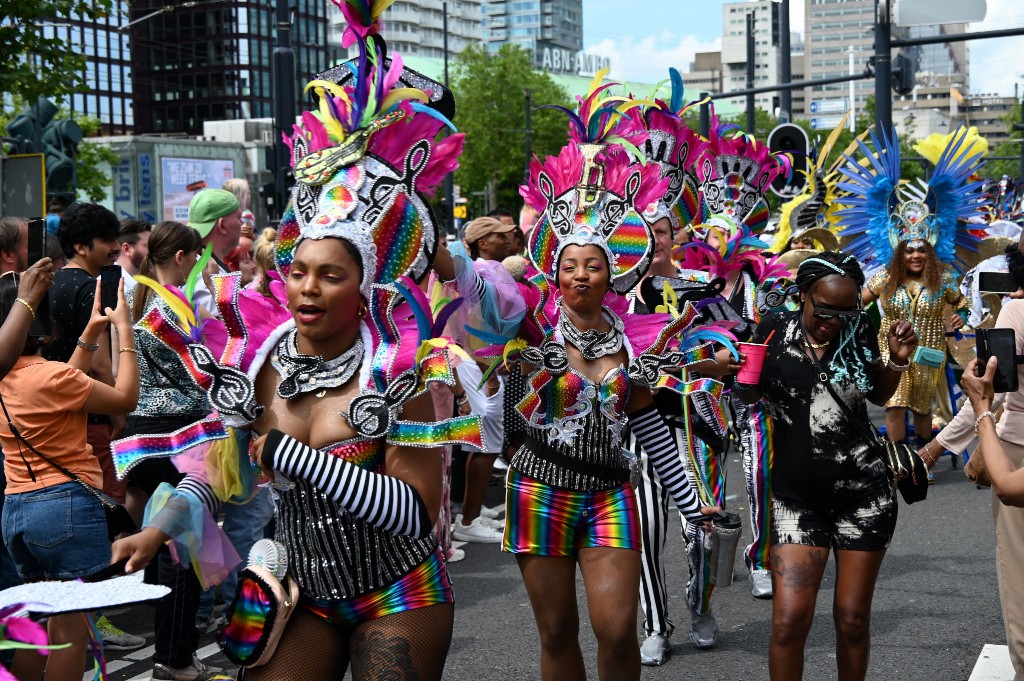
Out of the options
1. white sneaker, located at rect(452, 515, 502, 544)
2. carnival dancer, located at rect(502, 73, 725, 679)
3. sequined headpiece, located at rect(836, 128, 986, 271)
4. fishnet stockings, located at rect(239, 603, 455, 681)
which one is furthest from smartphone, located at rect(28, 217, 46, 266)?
sequined headpiece, located at rect(836, 128, 986, 271)

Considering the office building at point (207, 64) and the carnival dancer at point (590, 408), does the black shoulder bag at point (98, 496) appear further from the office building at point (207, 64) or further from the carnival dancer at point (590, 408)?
the office building at point (207, 64)

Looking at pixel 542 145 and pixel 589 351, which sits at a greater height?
pixel 542 145

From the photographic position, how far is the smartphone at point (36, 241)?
471cm

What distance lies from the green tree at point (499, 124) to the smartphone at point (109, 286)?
5873 cm

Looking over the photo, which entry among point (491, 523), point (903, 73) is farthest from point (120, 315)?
point (903, 73)

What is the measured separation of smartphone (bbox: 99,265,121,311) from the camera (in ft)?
15.9

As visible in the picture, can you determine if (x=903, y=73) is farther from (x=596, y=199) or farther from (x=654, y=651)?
(x=596, y=199)

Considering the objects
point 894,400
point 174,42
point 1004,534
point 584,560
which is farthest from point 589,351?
point 174,42

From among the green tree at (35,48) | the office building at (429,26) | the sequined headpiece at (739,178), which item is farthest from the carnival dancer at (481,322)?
the office building at (429,26)

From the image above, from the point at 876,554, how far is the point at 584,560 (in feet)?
3.64

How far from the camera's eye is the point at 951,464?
1125 cm

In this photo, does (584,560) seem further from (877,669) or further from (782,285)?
(782,285)

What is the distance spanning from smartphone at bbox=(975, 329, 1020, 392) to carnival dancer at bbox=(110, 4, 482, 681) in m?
1.66

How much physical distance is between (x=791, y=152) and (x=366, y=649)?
9952mm
